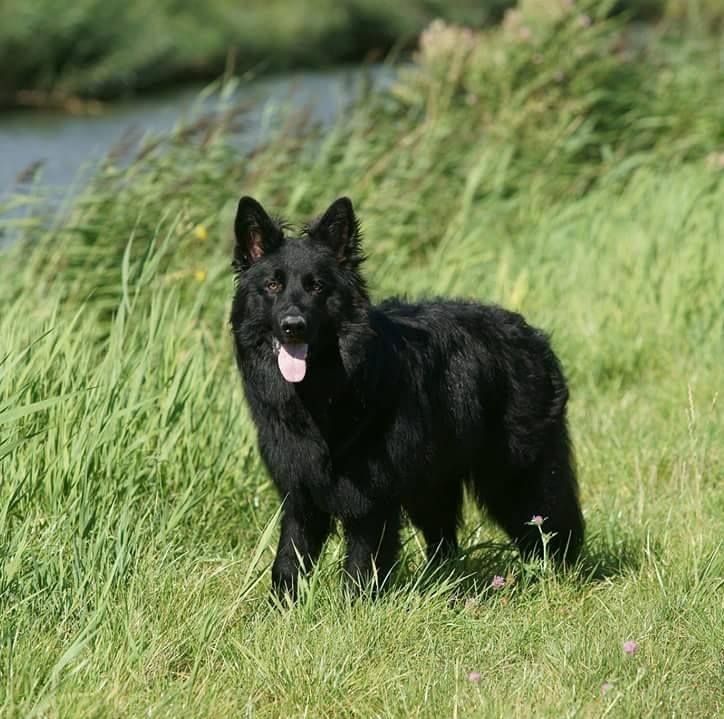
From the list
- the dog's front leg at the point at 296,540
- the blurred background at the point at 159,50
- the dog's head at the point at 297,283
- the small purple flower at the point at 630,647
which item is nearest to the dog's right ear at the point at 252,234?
the dog's head at the point at 297,283

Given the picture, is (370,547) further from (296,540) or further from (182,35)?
(182,35)

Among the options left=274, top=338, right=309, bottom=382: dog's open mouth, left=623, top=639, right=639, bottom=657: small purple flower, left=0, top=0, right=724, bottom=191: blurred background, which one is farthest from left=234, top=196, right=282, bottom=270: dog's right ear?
left=0, top=0, right=724, bottom=191: blurred background

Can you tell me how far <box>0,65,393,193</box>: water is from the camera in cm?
1011

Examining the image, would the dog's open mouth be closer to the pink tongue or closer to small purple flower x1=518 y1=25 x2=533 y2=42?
the pink tongue

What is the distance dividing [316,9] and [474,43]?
18.9m

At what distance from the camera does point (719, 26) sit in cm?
1645

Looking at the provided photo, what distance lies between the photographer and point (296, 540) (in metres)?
4.31

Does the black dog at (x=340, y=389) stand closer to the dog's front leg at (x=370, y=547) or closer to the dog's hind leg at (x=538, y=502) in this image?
the dog's front leg at (x=370, y=547)

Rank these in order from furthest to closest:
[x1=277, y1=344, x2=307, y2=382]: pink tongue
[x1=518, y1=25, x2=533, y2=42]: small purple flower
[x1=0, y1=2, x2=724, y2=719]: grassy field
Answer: [x1=518, y1=25, x2=533, y2=42]: small purple flower → [x1=277, y1=344, x2=307, y2=382]: pink tongue → [x1=0, y1=2, x2=724, y2=719]: grassy field

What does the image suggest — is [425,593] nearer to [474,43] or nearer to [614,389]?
[614,389]

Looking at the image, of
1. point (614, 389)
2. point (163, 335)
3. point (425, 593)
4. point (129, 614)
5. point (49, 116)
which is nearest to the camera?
point (129, 614)

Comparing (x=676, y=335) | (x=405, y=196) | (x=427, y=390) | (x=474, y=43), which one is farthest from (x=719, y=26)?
(x=427, y=390)

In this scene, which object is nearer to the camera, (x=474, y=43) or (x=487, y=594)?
(x=487, y=594)

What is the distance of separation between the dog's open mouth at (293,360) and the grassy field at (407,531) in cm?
52
